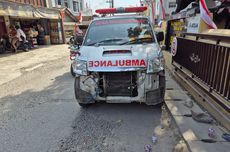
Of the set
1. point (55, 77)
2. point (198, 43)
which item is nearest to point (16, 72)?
point (55, 77)

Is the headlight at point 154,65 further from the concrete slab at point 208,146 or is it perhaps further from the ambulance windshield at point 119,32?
the concrete slab at point 208,146

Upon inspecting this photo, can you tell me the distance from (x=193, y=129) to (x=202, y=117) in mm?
468

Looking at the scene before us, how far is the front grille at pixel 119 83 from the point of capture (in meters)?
3.57

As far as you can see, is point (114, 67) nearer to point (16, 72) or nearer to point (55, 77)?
point (55, 77)

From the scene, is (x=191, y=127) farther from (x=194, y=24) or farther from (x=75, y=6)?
(x=75, y=6)

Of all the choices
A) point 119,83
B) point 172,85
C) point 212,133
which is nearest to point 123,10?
point 172,85

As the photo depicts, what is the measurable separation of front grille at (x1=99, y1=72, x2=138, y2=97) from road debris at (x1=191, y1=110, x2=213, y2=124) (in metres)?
1.17

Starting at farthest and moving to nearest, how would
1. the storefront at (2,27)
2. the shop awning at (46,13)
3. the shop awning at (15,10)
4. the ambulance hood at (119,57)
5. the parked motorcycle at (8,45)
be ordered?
the shop awning at (46,13), the storefront at (2,27), the parked motorcycle at (8,45), the shop awning at (15,10), the ambulance hood at (119,57)

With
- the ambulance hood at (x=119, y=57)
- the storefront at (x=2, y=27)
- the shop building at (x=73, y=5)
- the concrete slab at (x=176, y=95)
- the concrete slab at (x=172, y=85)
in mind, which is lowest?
the concrete slab at (x=176, y=95)

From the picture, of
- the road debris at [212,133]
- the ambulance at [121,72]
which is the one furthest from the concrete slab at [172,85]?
the road debris at [212,133]

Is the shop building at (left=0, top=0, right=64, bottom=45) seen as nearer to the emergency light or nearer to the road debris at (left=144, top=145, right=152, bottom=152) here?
the emergency light

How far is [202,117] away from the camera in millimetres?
3400

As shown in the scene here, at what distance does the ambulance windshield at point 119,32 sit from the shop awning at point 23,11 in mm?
9571

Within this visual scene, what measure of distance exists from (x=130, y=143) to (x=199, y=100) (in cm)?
209
